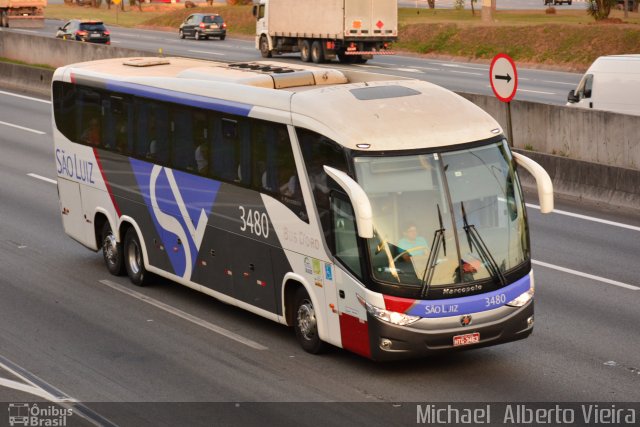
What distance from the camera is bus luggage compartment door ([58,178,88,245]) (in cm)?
1827

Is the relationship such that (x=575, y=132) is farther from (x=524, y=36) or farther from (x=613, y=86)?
(x=524, y=36)

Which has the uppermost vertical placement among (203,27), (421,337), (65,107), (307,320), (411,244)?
(65,107)

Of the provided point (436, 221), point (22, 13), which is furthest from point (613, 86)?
point (22, 13)

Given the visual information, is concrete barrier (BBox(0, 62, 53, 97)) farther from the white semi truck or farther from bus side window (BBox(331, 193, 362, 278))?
bus side window (BBox(331, 193, 362, 278))

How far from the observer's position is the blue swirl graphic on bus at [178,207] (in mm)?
15195

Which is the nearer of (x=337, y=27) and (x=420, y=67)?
(x=337, y=27)

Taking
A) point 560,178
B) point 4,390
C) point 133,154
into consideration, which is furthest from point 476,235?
point 560,178

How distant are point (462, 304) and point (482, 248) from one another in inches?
24.5

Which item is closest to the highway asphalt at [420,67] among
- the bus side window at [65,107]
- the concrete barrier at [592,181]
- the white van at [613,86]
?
the white van at [613,86]

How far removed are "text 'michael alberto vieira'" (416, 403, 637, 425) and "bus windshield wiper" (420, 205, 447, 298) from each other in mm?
1210

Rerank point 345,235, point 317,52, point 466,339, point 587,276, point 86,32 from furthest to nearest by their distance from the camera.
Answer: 1. point 86,32
2. point 317,52
3. point 587,276
4. point 345,235
5. point 466,339

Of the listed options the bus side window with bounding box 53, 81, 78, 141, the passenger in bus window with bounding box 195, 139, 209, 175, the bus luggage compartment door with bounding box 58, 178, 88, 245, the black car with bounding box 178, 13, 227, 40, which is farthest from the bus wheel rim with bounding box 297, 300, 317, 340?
the black car with bounding box 178, 13, 227, 40

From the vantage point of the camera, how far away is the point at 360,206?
11.7 m

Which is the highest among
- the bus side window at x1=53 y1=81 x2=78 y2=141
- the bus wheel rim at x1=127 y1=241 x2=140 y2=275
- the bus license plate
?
the bus side window at x1=53 y1=81 x2=78 y2=141
